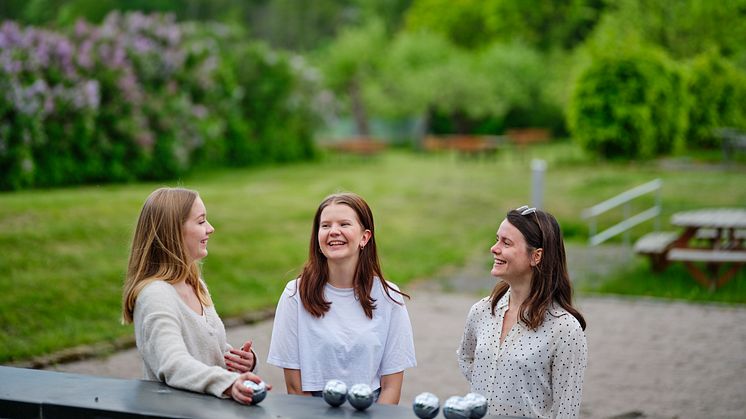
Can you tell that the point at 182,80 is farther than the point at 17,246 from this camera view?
Yes

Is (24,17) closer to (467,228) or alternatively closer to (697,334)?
(467,228)

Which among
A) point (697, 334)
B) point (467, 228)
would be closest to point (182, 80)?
point (467, 228)

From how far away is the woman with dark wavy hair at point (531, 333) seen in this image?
3.60 m

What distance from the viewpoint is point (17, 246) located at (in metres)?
10.9

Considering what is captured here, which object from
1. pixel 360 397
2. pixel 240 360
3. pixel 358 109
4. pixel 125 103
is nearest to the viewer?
pixel 360 397

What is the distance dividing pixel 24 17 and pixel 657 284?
28.5m

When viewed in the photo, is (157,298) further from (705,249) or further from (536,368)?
(705,249)

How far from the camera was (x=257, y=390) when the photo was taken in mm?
3074

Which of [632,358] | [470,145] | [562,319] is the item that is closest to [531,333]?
[562,319]

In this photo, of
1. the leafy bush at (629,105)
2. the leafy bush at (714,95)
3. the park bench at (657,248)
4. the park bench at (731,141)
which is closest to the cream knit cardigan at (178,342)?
the park bench at (657,248)

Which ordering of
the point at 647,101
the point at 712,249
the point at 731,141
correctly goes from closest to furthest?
the point at 712,249 → the point at 731,141 → the point at 647,101

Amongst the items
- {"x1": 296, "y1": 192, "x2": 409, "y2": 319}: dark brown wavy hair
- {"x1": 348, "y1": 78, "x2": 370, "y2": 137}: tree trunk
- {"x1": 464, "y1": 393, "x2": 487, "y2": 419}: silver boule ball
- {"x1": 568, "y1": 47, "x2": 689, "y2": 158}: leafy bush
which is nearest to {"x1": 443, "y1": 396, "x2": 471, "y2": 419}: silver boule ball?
{"x1": 464, "y1": 393, "x2": 487, "y2": 419}: silver boule ball

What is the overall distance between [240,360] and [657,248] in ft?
29.0

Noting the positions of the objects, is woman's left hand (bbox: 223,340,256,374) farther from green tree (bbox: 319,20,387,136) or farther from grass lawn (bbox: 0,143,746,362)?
green tree (bbox: 319,20,387,136)
